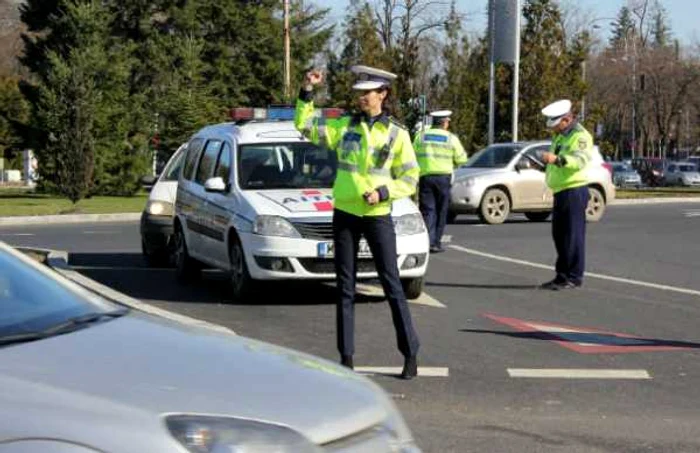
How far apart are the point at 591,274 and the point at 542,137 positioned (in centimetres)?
2772

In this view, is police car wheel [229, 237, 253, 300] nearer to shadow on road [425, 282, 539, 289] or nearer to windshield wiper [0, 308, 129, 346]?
shadow on road [425, 282, 539, 289]

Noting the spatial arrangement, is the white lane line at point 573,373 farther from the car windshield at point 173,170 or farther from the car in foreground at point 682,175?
the car in foreground at point 682,175

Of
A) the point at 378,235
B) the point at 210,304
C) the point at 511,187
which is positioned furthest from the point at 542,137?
the point at 378,235

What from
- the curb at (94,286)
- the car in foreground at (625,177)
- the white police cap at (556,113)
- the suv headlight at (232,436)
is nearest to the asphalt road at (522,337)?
the curb at (94,286)

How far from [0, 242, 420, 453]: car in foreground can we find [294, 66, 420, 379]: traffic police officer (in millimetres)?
3231

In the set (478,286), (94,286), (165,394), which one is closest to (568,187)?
(478,286)

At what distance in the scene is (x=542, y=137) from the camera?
133 feet

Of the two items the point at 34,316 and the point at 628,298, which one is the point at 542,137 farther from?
the point at 34,316

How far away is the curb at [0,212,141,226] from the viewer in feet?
81.6

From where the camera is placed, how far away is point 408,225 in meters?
10.7

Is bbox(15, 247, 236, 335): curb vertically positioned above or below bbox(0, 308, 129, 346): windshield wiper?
below

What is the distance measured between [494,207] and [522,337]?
13055mm

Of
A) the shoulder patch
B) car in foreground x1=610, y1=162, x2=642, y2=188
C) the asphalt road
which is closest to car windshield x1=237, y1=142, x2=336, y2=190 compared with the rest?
the asphalt road

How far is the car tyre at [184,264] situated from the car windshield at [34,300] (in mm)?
7785
